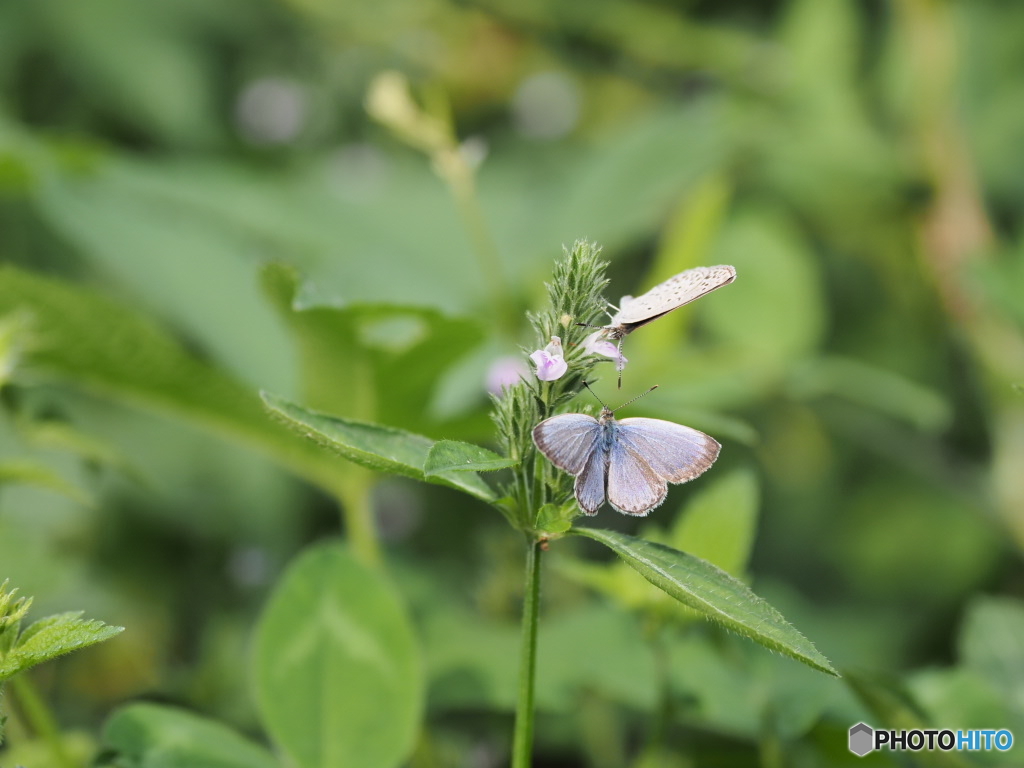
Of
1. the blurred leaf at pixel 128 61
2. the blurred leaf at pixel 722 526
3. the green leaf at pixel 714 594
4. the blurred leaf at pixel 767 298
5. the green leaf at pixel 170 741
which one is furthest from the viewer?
the blurred leaf at pixel 128 61

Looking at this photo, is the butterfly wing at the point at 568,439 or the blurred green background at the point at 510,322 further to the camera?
the blurred green background at the point at 510,322

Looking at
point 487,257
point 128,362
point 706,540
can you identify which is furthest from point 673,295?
point 487,257

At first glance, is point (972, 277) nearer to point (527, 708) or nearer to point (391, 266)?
point (391, 266)

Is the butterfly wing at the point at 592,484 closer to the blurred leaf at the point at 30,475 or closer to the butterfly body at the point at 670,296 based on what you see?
the butterfly body at the point at 670,296

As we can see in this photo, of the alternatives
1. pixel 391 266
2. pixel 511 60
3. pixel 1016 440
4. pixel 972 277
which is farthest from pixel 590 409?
pixel 511 60

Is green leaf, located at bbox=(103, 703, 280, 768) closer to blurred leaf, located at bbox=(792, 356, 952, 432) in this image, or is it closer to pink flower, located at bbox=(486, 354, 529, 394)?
pink flower, located at bbox=(486, 354, 529, 394)

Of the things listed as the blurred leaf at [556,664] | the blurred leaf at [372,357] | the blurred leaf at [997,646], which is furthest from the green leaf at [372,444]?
the blurred leaf at [997,646]

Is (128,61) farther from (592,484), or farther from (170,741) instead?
(592,484)
